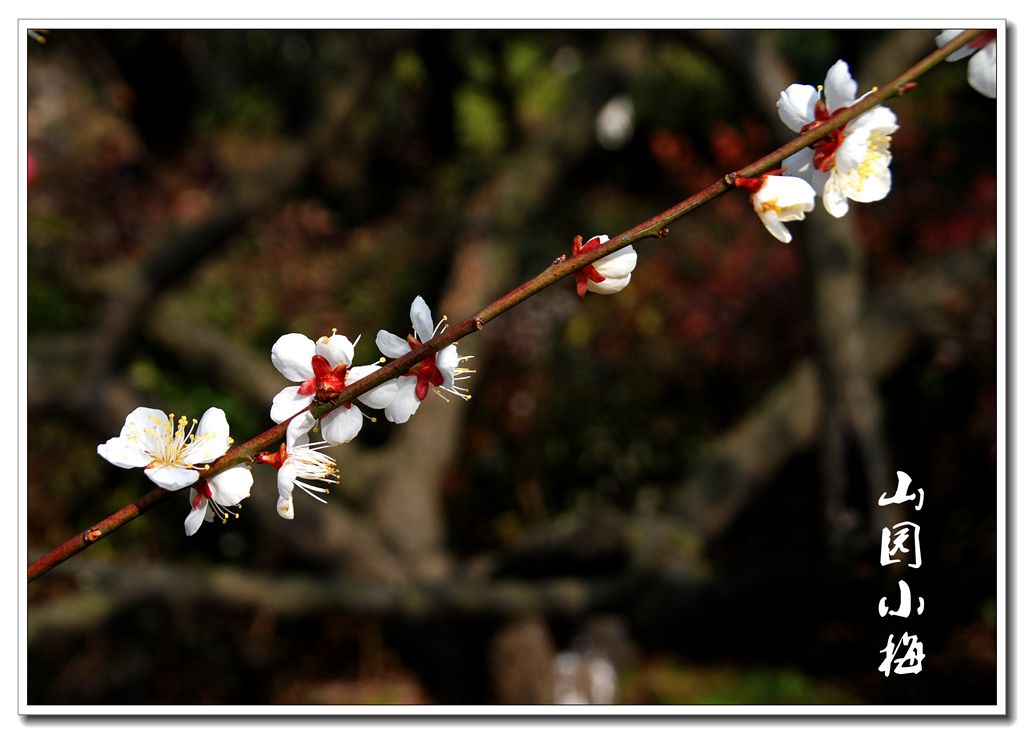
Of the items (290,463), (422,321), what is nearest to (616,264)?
(422,321)

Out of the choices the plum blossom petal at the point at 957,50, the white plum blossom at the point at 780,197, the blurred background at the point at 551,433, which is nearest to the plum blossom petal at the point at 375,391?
the white plum blossom at the point at 780,197

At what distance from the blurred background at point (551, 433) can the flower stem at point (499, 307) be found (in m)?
1.74

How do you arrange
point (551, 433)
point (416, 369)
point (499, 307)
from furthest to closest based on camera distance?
point (551, 433), point (416, 369), point (499, 307)

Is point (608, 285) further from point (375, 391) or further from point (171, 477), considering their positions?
point (171, 477)

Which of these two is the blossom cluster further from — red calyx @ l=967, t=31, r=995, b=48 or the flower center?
red calyx @ l=967, t=31, r=995, b=48

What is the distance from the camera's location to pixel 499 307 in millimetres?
481

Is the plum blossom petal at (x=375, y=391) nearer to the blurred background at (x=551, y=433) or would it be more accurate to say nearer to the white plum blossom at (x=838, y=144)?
the white plum blossom at (x=838, y=144)

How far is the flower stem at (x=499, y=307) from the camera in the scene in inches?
19.1

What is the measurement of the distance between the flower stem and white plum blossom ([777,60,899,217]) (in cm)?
5

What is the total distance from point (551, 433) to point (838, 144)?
104 inches

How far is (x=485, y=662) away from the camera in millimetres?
2674

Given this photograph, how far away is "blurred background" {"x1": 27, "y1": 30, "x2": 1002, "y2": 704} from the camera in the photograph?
2.47 meters
